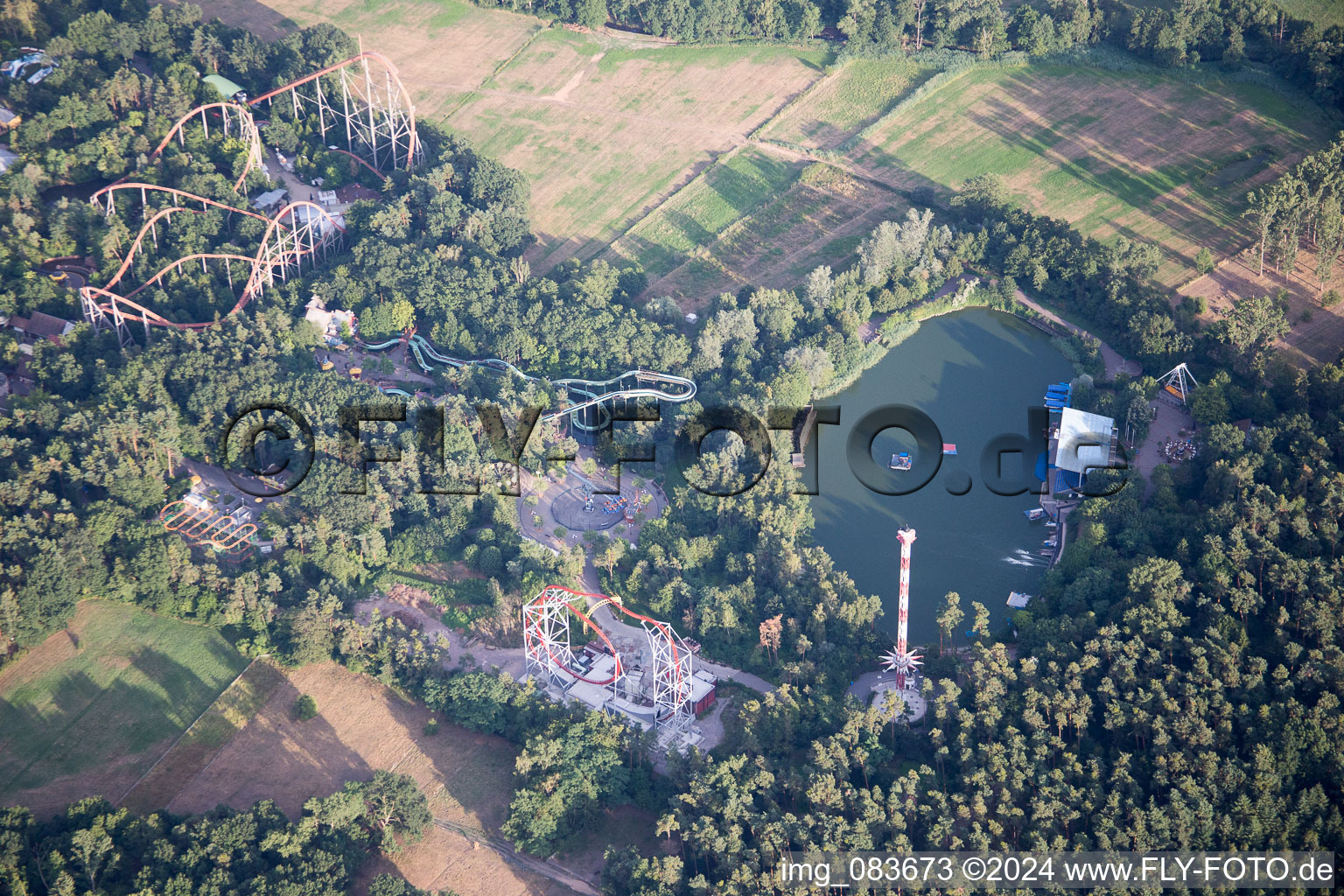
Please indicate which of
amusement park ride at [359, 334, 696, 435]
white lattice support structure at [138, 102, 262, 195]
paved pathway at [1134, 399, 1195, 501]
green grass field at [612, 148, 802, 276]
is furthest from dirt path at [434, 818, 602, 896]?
white lattice support structure at [138, 102, 262, 195]

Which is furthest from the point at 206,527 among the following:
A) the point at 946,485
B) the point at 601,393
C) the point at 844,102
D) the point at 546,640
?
the point at 844,102

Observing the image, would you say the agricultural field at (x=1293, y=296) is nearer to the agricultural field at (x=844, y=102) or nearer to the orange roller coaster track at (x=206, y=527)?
the agricultural field at (x=844, y=102)

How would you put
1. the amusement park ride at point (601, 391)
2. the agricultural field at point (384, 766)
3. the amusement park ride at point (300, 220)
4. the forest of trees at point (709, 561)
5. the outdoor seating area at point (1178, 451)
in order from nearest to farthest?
the forest of trees at point (709, 561), the agricultural field at point (384, 766), the outdoor seating area at point (1178, 451), the amusement park ride at point (601, 391), the amusement park ride at point (300, 220)

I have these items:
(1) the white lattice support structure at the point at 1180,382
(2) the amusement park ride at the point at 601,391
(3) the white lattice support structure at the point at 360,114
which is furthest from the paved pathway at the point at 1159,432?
(3) the white lattice support structure at the point at 360,114

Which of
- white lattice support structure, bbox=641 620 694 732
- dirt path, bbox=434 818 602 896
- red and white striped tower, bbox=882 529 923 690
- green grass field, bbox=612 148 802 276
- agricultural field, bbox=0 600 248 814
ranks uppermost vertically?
green grass field, bbox=612 148 802 276

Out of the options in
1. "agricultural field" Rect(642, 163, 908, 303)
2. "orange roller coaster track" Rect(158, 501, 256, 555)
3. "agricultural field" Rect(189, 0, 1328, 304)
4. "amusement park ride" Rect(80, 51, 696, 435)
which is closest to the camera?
"orange roller coaster track" Rect(158, 501, 256, 555)

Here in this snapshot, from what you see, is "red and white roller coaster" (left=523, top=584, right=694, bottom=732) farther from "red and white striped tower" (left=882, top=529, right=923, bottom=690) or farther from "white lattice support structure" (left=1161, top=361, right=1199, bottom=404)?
"white lattice support structure" (left=1161, top=361, right=1199, bottom=404)

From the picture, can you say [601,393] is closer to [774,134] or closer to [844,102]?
[774,134]
